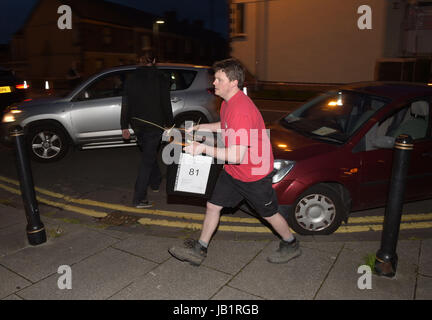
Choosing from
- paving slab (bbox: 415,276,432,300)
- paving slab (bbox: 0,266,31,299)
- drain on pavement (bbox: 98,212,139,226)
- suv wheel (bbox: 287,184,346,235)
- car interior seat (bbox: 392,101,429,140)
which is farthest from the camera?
drain on pavement (bbox: 98,212,139,226)

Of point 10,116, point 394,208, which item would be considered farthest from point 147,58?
point 10,116

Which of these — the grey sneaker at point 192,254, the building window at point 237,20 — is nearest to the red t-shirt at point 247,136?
the grey sneaker at point 192,254

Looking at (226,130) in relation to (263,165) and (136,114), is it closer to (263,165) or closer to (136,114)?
(263,165)

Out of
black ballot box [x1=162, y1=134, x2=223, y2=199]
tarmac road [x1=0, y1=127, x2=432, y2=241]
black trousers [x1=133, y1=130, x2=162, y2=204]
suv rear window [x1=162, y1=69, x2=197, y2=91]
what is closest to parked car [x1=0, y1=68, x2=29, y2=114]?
tarmac road [x1=0, y1=127, x2=432, y2=241]

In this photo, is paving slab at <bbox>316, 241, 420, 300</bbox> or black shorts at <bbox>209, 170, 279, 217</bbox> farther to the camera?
black shorts at <bbox>209, 170, 279, 217</bbox>

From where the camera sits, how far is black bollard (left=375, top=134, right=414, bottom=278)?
315cm

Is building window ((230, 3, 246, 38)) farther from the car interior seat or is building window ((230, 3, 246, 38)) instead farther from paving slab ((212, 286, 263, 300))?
paving slab ((212, 286, 263, 300))

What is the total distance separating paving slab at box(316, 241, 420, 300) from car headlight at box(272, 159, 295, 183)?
39.7 inches

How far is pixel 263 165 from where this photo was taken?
3344mm

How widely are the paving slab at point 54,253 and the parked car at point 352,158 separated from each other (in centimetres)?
211
